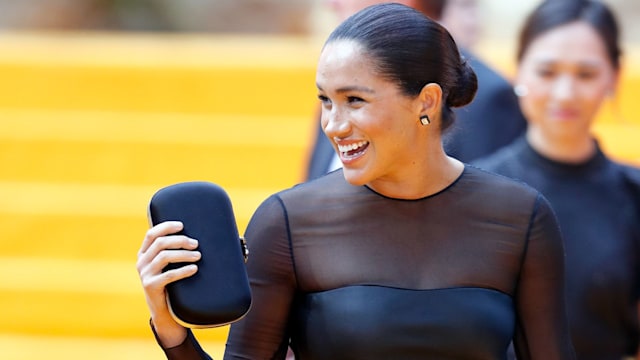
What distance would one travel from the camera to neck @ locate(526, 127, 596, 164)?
367 centimetres

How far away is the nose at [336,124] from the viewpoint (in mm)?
2391

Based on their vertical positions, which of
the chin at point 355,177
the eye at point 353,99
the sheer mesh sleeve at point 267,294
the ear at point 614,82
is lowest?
the ear at point 614,82

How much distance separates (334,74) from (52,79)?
17.7 ft

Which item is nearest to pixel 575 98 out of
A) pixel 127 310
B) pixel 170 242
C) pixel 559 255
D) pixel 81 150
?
pixel 559 255

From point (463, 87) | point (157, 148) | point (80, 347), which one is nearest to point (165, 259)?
point (463, 87)

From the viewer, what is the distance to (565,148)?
3.69 meters

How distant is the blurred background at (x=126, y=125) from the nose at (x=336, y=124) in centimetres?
389

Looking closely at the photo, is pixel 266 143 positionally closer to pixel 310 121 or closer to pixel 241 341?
pixel 310 121

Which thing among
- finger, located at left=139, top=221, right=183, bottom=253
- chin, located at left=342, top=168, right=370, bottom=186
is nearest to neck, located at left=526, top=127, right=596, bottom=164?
chin, located at left=342, top=168, right=370, bottom=186

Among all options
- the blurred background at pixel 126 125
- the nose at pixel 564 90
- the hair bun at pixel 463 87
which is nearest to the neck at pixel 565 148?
the nose at pixel 564 90

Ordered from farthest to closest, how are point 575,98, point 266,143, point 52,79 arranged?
point 52,79 < point 266,143 < point 575,98

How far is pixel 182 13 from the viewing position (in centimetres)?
789

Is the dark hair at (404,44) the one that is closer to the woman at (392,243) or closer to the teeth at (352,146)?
the woman at (392,243)

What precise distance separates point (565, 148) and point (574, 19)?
0.36 meters
